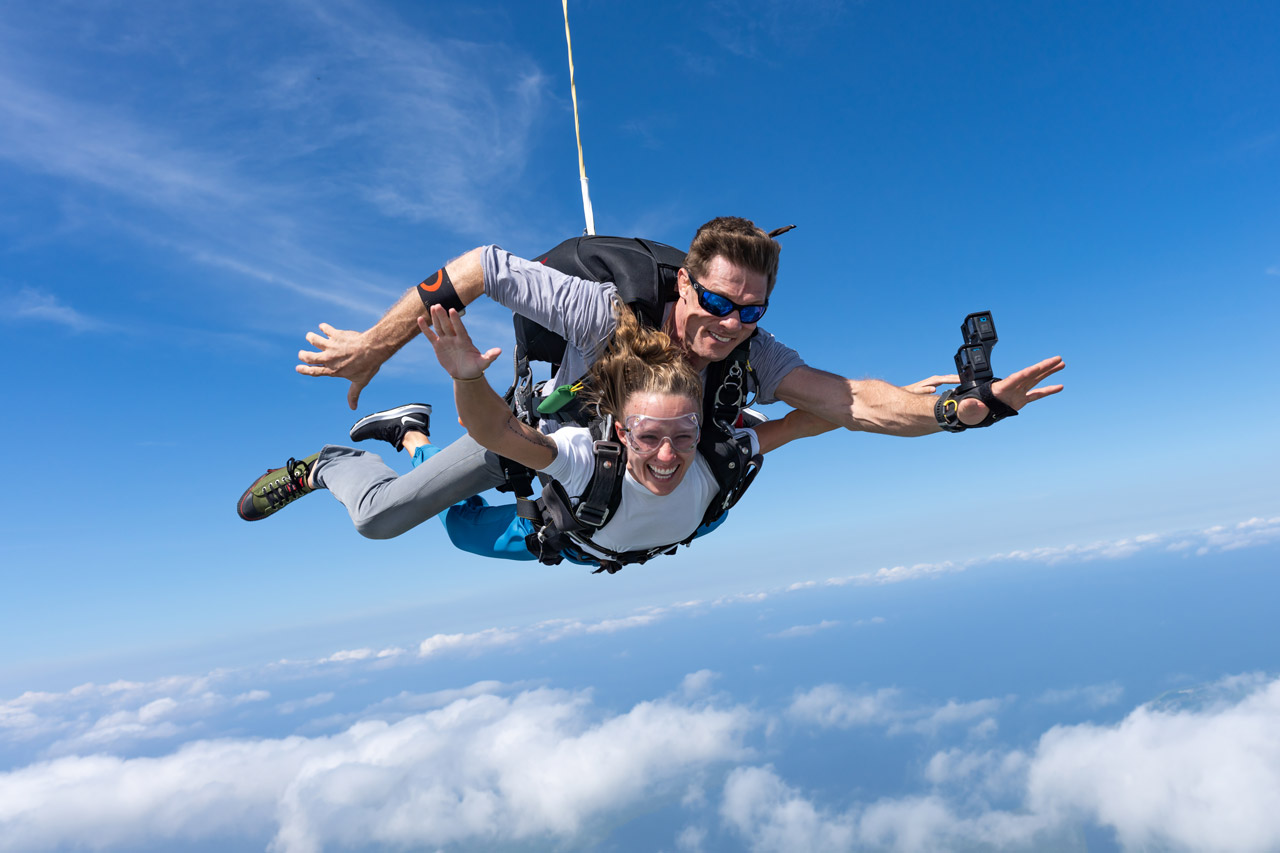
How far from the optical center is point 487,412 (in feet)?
8.75

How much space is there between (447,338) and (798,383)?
2158mm

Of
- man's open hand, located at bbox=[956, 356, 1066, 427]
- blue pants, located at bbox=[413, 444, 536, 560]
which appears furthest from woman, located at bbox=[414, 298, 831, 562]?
man's open hand, located at bbox=[956, 356, 1066, 427]

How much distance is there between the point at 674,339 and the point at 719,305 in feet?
1.07

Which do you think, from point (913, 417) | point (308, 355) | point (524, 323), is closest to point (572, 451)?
point (524, 323)

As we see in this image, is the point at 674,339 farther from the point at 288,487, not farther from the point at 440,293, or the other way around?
the point at 288,487

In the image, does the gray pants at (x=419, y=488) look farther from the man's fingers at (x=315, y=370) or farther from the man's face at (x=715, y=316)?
the man's face at (x=715, y=316)

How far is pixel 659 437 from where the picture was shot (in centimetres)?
322

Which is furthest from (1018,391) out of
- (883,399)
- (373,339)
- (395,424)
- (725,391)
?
(395,424)

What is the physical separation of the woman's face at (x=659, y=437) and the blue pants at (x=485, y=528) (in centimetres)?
88

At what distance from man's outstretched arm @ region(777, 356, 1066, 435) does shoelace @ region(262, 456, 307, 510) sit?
3.74 metres

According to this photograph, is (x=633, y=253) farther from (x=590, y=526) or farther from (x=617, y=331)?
(x=590, y=526)

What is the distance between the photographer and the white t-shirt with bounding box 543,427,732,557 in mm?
3135

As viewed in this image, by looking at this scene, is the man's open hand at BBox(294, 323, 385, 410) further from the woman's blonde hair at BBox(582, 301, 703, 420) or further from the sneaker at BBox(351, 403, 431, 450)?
the sneaker at BBox(351, 403, 431, 450)

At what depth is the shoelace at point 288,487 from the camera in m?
5.15
